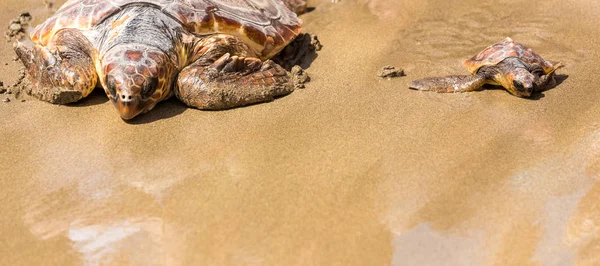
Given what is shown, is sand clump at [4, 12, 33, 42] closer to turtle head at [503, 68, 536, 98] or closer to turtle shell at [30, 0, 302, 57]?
turtle shell at [30, 0, 302, 57]

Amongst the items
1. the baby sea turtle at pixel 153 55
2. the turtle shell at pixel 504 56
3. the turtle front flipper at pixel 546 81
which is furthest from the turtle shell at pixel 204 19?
the turtle front flipper at pixel 546 81

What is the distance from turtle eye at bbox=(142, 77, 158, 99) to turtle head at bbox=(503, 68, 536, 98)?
2.66 metres

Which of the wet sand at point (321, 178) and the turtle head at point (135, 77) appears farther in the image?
the turtle head at point (135, 77)

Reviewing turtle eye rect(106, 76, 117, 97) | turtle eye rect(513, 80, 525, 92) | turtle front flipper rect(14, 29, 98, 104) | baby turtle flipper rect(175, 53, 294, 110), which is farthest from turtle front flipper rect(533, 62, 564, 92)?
turtle front flipper rect(14, 29, 98, 104)

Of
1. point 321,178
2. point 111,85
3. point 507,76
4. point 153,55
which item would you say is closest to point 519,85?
point 507,76

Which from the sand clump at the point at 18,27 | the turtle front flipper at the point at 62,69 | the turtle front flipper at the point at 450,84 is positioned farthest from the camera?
the sand clump at the point at 18,27

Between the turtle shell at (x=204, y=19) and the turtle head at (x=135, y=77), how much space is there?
50 centimetres

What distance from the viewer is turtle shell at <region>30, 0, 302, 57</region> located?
180 inches

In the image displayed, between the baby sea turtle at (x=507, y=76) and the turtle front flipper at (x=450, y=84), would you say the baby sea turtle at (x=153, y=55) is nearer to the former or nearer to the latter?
the turtle front flipper at (x=450, y=84)

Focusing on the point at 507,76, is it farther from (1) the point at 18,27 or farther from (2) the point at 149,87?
(1) the point at 18,27

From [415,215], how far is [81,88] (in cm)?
257

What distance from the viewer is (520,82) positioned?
434cm

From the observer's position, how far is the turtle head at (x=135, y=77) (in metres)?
3.96

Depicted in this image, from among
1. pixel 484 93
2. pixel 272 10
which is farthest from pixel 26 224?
pixel 484 93
